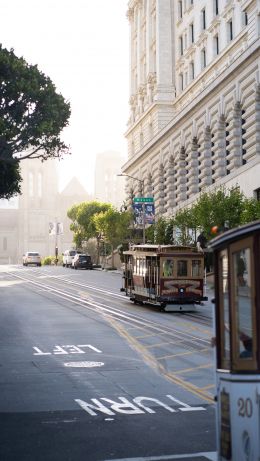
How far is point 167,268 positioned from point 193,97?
45081 mm

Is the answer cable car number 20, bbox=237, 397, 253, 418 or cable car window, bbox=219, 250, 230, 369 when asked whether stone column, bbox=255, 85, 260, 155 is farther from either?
cable car number 20, bbox=237, 397, 253, 418

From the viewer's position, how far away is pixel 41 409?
12.2 metres

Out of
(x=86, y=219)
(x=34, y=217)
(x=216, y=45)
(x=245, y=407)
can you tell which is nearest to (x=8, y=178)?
(x=216, y=45)

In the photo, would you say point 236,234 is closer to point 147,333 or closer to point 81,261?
point 147,333

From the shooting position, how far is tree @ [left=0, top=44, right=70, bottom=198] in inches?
1457

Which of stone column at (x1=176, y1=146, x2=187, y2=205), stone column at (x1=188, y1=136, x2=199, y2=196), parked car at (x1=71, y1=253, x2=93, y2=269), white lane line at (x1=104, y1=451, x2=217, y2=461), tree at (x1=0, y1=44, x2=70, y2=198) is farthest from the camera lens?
parked car at (x1=71, y1=253, x2=93, y2=269)

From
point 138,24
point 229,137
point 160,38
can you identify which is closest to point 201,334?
point 229,137

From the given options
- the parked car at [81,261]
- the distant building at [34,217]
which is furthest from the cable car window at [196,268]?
the distant building at [34,217]

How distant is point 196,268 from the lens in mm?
31062

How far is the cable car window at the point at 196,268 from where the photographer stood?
1220 inches

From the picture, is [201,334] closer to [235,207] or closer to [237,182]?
[235,207]

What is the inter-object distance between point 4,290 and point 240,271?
127 feet

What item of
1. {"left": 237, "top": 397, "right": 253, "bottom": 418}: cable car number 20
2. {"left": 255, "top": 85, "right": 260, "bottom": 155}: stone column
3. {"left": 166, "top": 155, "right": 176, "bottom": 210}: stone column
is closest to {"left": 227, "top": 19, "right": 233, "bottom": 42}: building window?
{"left": 255, "top": 85, "right": 260, "bottom": 155}: stone column

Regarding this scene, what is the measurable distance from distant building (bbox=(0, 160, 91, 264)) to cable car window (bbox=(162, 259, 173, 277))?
13774 centimetres
